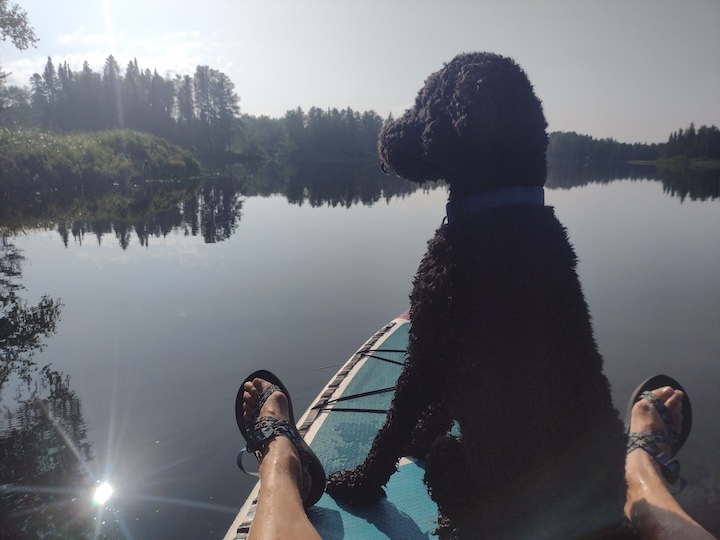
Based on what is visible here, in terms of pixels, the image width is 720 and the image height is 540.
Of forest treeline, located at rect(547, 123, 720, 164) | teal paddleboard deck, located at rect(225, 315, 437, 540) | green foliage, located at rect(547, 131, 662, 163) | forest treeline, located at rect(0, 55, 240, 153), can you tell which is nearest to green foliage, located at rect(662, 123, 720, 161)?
forest treeline, located at rect(547, 123, 720, 164)

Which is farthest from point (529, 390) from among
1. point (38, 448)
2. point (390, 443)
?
point (38, 448)

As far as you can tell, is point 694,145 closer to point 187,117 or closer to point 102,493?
point 187,117

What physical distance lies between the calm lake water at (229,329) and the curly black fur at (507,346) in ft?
7.54

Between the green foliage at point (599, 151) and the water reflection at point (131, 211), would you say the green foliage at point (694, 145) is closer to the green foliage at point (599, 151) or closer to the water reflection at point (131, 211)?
the green foliage at point (599, 151)

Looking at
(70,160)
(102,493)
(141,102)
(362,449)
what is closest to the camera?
(362,449)

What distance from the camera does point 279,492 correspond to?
1.99 m

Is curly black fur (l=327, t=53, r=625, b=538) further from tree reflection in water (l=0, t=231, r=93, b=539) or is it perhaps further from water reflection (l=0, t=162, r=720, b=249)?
water reflection (l=0, t=162, r=720, b=249)

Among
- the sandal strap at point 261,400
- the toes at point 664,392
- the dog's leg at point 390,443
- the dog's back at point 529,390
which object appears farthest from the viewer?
the sandal strap at point 261,400

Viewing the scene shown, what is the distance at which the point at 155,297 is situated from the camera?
762cm

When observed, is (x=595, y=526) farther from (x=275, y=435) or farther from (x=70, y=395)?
(x=70, y=395)

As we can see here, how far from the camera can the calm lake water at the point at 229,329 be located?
3.75 m

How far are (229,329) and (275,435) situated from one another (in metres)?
4.32

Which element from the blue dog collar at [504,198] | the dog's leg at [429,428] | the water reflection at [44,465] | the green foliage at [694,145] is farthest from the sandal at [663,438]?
the green foliage at [694,145]

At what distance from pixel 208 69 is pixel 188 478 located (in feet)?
243
